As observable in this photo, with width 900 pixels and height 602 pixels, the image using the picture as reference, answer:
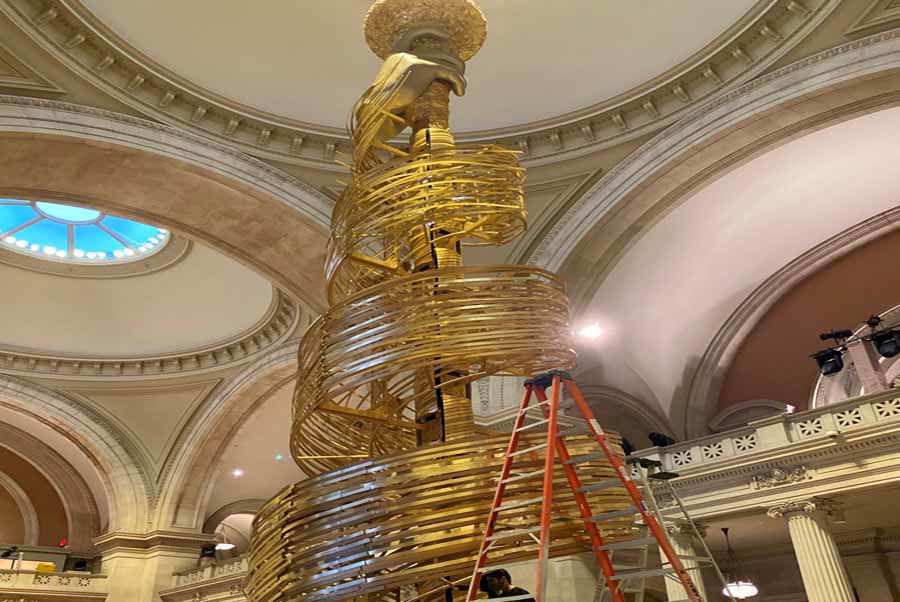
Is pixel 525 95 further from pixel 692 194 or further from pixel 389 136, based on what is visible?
pixel 389 136

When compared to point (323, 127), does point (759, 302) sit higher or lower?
lower

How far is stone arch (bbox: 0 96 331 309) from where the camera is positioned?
8.13 metres

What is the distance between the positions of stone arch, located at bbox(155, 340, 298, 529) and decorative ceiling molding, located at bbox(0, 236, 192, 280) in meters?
2.64

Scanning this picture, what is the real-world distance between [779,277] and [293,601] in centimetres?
1161

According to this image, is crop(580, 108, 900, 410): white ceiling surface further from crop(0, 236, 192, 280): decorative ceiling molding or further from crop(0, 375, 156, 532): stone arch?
crop(0, 375, 156, 532): stone arch

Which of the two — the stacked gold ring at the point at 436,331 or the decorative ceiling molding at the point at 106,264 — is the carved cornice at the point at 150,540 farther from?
the stacked gold ring at the point at 436,331

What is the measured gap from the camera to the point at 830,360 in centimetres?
1062

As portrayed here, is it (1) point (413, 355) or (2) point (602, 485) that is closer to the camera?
(2) point (602, 485)

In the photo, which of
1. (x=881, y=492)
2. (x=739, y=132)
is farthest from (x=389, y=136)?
(x=881, y=492)

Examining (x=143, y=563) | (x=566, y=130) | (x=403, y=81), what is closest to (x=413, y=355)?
(x=403, y=81)

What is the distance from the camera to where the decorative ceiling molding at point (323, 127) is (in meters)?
7.82

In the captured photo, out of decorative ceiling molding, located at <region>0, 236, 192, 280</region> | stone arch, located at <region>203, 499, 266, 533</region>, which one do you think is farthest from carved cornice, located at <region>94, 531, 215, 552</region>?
decorative ceiling molding, located at <region>0, 236, 192, 280</region>

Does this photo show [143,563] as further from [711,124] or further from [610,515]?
[610,515]

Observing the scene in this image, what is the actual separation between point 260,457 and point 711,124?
12.4 meters
